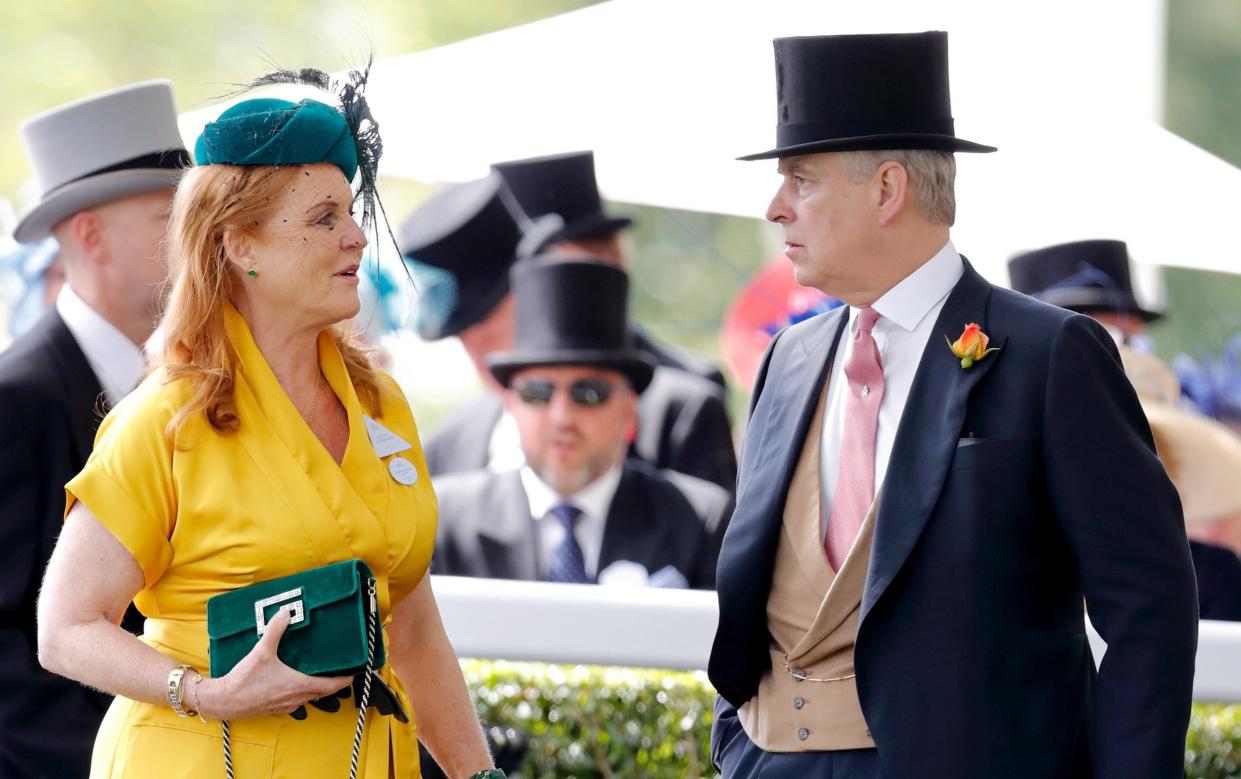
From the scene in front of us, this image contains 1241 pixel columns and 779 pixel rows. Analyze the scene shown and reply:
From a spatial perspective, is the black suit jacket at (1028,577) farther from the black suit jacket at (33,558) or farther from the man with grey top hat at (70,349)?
the black suit jacket at (33,558)

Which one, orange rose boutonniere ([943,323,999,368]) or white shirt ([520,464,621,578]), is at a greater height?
orange rose boutonniere ([943,323,999,368])

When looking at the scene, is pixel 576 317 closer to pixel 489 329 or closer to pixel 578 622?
→ pixel 489 329

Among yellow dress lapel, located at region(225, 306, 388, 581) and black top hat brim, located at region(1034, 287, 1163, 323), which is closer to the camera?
yellow dress lapel, located at region(225, 306, 388, 581)

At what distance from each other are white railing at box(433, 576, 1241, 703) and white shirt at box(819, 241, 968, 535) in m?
2.25

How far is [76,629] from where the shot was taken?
217 cm

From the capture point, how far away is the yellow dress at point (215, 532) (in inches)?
86.9

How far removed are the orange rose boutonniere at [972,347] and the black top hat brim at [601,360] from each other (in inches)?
106

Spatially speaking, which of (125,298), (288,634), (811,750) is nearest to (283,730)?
(288,634)

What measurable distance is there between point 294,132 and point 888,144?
97 cm

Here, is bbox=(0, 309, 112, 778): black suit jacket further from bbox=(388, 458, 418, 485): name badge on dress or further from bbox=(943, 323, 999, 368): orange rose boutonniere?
bbox=(943, 323, 999, 368): orange rose boutonniere

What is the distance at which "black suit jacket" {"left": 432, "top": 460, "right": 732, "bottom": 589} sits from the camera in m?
5.01

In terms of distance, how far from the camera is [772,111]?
16.3 ft

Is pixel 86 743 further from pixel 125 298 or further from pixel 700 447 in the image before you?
pixel 700 447

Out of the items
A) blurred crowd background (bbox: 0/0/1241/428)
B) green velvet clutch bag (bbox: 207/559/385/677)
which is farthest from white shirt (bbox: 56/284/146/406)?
green velvet clutch bag (bbox: 207/559/385/677)
